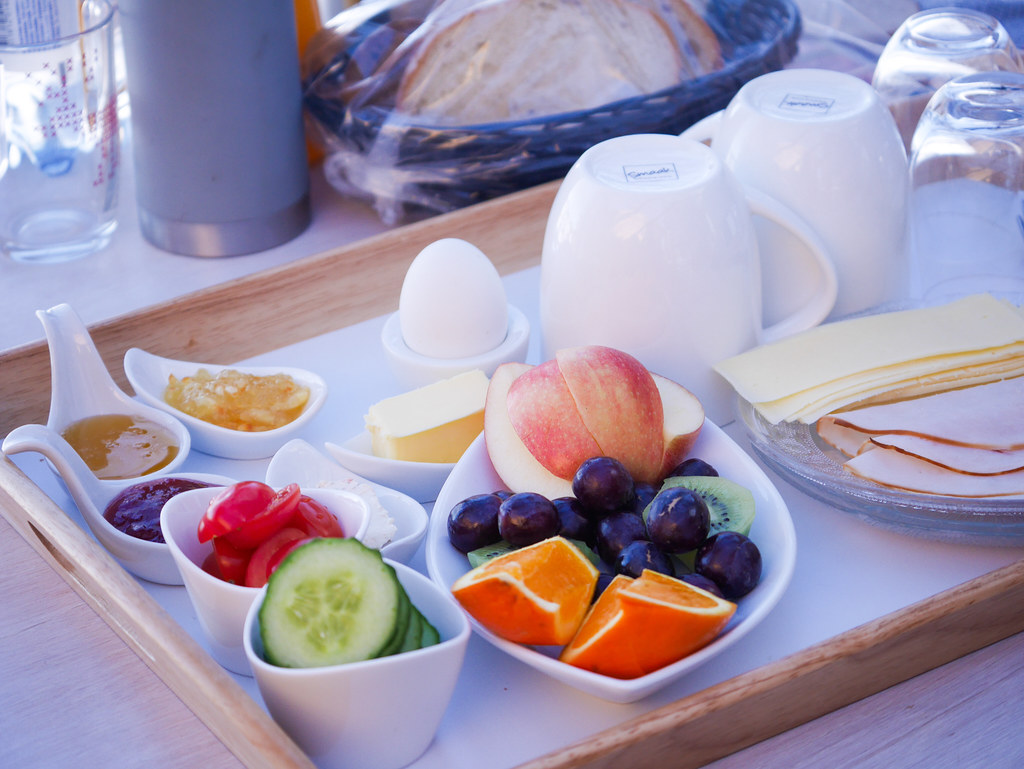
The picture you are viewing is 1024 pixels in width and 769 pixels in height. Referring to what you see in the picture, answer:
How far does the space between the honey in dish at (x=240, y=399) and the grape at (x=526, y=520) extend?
0.26m

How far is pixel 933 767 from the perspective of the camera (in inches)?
20.7

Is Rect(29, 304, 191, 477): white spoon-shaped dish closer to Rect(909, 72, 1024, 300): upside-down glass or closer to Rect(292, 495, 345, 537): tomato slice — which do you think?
Rect(292, 495, 345, 537): tomato slice

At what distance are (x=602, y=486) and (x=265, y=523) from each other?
0.19m

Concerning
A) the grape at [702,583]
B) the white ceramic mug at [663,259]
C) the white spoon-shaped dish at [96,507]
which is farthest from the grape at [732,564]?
the white spoon-shaped dish at [96,507]

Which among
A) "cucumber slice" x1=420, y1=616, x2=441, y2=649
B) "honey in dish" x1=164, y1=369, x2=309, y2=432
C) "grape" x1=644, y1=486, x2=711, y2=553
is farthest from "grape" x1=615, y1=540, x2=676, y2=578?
"honey in dish" x1=164, y1=369, x2=309, y2=432

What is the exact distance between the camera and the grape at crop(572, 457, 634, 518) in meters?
0.58

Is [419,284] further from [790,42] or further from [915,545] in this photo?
[790,42]

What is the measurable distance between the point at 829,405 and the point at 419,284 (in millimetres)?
311

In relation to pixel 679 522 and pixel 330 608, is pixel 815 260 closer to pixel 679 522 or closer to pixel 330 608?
pixel 679 522

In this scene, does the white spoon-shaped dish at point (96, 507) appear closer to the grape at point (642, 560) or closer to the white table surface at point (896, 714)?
the white table surface at point (896, 714)

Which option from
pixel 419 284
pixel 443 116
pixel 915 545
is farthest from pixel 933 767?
pixel 443 116

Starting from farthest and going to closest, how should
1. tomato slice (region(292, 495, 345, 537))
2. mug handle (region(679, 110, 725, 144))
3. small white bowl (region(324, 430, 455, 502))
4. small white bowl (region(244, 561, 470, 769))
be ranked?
1. mug handle (region(679, 110, 725, 144))
2. small white bowl (region(324, 430, 455, 502))
3. tomato slice (region(292, 495, 345, 537))
4. small white bowl (region(244, 561, 470, 769))

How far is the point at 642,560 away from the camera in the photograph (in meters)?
0.54

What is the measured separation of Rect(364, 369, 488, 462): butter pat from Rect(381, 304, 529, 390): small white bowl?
42 mm
